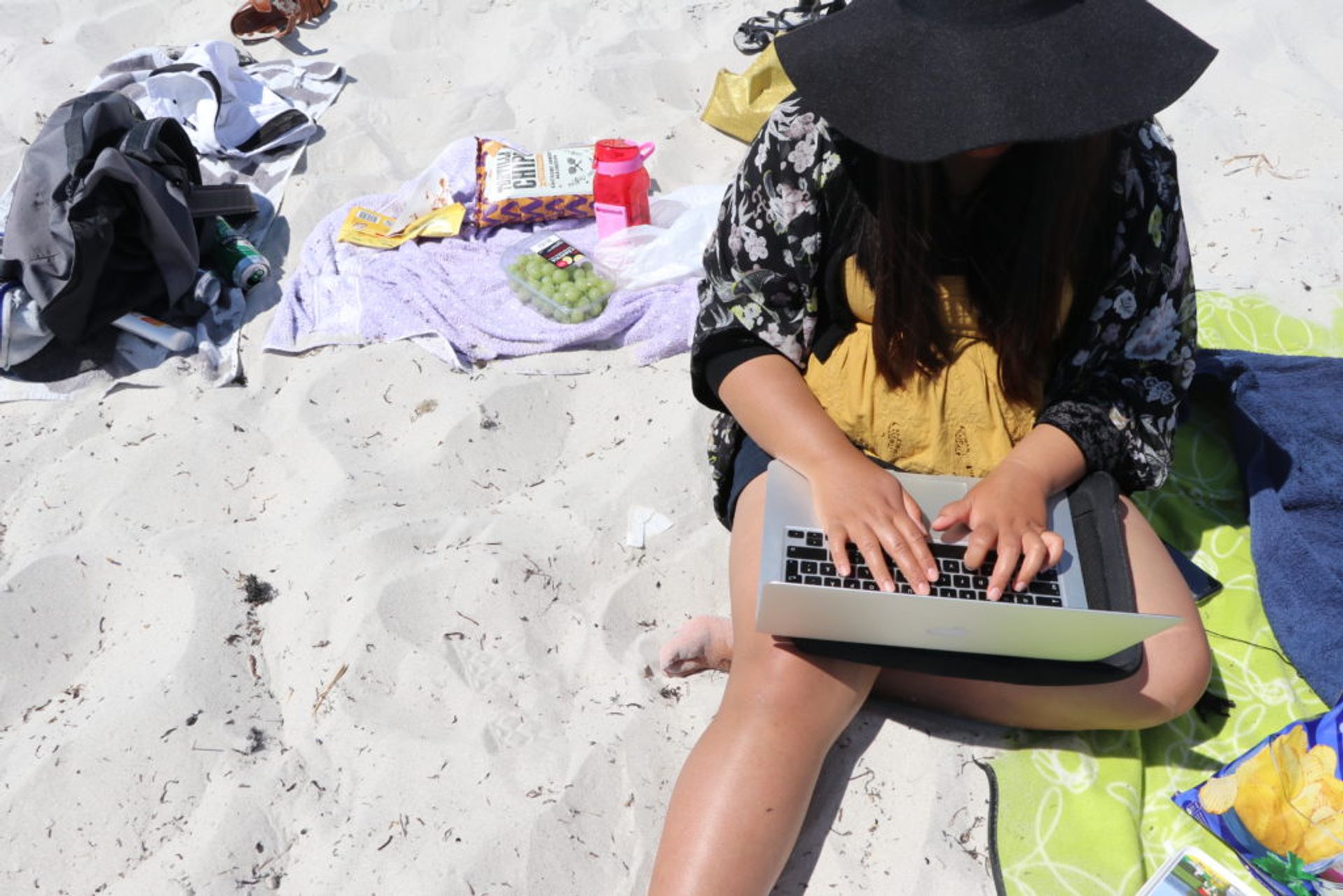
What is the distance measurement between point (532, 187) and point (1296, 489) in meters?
1.91

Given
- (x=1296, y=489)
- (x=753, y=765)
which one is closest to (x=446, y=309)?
(x=753, y=765)

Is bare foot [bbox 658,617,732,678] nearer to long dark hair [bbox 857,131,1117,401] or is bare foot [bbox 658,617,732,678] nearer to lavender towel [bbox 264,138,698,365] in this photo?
long dark hair [bbox 857,131,1117,401]

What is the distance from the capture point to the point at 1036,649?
1.38m

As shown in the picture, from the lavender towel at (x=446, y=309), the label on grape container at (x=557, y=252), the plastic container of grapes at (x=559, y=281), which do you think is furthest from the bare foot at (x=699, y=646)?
the label on grape container at (x=557, y=252)

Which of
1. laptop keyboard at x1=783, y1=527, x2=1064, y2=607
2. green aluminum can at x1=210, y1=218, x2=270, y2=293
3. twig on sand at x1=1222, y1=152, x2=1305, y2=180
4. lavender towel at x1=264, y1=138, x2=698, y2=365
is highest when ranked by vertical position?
laptop keyboard at x1=783, y1=527, x2=1064, y2=607

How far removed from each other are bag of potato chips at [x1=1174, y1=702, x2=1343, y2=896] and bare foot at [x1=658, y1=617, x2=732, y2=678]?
76 centimetres

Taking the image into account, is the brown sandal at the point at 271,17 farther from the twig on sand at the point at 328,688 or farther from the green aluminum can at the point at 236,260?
the twig on sand at the point at 328,688

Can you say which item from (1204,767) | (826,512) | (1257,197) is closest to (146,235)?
(826,512)

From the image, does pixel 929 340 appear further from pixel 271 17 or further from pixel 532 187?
pixel 271 17

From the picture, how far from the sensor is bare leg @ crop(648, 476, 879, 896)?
4.50 feet

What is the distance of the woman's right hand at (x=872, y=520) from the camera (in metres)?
1.43

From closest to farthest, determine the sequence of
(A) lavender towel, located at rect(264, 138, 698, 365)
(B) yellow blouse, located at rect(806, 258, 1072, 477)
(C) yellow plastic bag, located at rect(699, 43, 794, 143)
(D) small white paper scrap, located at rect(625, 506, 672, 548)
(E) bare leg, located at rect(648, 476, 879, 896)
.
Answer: (E) bare leg, located at rect(648, 476, 879, 896) → (B) yellow blouse, located at rect(806, 258, 1072, 477) → (D) small white paper scrap, located at rect(625, 506, 672, 548) → (A) lavender towel, located at rect(264, 138, 698, 365) → (C) yellow plastic bag, located at rect(699, 43, 794, 143)

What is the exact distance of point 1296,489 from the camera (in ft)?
6.23

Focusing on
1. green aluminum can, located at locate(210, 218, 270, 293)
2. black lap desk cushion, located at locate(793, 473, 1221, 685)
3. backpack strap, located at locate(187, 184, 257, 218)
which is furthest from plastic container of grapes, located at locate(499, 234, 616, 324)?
black lap desk cushion, located at locate(793, 473, 1221, 685)
